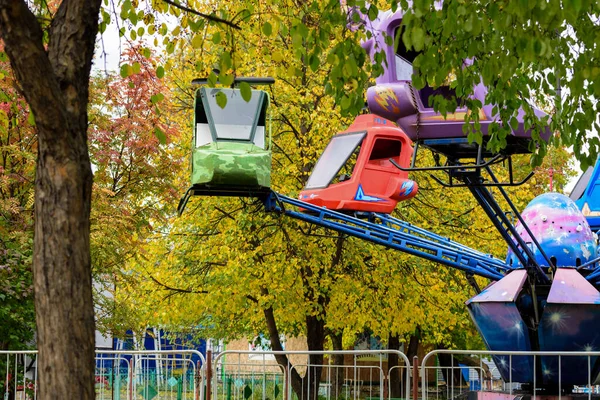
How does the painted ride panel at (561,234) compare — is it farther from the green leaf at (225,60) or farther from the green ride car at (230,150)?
the green leaf at (225,60)

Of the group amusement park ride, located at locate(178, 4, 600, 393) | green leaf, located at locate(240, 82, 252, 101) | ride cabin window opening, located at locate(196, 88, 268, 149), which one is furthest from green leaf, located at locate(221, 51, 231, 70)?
ride cabin window opening, located at locate(196, 88, 268, 149)

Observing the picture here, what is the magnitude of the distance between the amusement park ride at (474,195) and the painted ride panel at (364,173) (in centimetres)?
2

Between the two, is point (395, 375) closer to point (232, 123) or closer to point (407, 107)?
point (232, 123)

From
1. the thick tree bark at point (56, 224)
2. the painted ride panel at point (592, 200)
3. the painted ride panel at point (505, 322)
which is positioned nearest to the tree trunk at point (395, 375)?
the painted ride panel at point (592, 200)

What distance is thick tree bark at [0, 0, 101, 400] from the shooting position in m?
5.36

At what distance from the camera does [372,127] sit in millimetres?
14250

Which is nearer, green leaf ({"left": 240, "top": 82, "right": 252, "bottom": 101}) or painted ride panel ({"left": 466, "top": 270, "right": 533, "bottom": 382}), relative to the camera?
green leaf ({"left": 240, "top": 82, "right": 252, "bottom": 101})

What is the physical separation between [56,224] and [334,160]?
355 inches

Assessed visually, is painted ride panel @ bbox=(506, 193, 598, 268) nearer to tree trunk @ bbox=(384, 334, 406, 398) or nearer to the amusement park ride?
the amusement park ride

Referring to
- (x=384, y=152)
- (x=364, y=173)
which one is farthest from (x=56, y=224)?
(x=384, y=152)

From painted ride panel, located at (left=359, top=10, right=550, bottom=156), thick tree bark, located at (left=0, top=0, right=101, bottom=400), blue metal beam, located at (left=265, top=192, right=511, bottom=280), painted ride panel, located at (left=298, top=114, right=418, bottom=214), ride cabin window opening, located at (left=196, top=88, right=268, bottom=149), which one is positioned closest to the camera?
thick tree bark, located at (left=0, top=0, right=101, bottom=400)

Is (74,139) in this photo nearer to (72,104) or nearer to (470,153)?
(72,104)

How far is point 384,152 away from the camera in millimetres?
14422

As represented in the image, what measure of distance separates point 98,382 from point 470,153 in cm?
628
